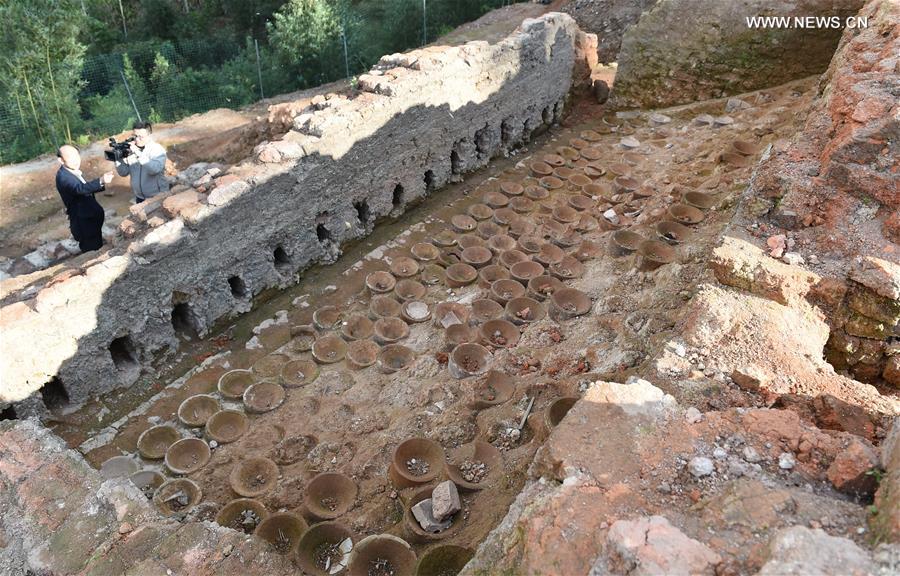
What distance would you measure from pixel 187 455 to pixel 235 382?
0.93 metres

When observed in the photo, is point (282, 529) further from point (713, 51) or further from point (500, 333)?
point (713, 51)

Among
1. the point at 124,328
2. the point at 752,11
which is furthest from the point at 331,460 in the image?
the point at 752,11

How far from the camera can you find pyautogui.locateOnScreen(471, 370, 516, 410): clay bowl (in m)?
5.59

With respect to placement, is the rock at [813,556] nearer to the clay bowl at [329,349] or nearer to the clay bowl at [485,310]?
the clay bowl at [485,310]

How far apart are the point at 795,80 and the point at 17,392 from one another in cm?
1263

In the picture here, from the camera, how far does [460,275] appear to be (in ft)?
25.1

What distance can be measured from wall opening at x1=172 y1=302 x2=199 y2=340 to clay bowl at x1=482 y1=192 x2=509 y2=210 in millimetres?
4541

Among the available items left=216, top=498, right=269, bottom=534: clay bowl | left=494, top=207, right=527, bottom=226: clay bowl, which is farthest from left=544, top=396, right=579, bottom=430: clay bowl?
left=494, top=207, right=527, bottom=226: clay bowl

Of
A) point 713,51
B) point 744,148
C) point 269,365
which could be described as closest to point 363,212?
point 269,365

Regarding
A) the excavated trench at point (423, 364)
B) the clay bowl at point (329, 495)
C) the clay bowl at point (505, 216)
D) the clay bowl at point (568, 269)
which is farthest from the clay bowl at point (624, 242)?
the clay bowl at point (329, 495)

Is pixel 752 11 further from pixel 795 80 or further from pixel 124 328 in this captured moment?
pixel 124 328

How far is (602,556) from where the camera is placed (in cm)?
264

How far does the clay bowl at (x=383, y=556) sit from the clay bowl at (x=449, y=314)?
115 inches

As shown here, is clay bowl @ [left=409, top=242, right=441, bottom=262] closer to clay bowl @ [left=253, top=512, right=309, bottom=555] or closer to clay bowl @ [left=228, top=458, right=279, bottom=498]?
clay bowl @ [left=228, top=458, right=279, bottom=498]
